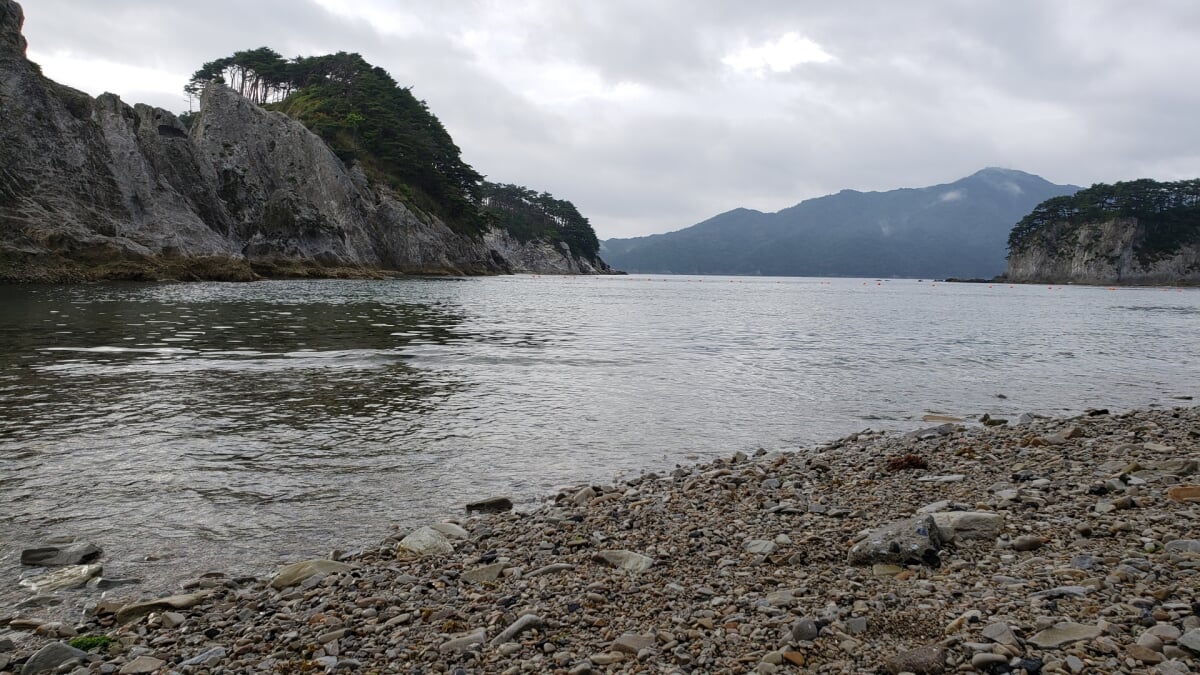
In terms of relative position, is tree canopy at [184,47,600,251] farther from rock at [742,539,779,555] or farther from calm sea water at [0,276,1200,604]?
rock at [742,539,779,555]

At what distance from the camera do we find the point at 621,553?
21.8 feet

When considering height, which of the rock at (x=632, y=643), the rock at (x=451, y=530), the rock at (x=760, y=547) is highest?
the rock at (x=632, y=643)

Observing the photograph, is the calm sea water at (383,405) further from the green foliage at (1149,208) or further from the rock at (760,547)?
the green foliage at (1149,208)

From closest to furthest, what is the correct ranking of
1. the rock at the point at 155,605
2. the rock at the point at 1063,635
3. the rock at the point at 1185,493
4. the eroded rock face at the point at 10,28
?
the rock at the point at 1063,635 → the rock at the point at 155,605 → the rock at the point at 1185,493 → the eroded rock face at the point at 10,28

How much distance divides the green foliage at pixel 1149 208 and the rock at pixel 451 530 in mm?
222055

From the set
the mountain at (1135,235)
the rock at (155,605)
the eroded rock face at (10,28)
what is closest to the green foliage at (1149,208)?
the mountain at (1135,235)

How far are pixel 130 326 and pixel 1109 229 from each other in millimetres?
217231

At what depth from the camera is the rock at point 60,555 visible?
6672 mm

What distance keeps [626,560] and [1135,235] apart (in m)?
224

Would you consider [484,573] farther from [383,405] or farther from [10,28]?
[10,28]

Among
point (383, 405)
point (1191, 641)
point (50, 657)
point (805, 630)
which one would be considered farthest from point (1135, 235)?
point (50, 657)

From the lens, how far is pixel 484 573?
6.34 m

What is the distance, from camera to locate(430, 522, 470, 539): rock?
7551mm

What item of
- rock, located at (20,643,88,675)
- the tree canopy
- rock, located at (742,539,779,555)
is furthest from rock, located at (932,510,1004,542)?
the tree canopy
